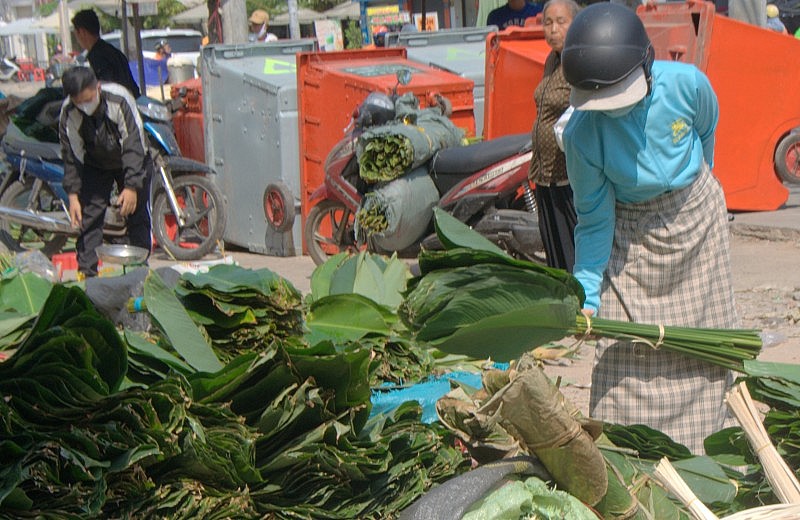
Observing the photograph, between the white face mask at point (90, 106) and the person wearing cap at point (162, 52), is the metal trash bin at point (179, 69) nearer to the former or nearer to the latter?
the person wearing cap at point (162, 52)

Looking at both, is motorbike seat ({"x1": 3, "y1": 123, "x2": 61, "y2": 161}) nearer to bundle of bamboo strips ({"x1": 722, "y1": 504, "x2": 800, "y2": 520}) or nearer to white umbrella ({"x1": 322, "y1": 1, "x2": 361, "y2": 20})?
bundle of bamboo strips ({"x1": 722, "y1": 504, "x2": 800, "y2": 520})

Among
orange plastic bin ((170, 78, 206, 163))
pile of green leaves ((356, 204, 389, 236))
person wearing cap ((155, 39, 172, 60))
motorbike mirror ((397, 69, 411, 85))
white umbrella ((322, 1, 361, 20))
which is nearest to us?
pile of green leaves ((356, 204, 389, 236))

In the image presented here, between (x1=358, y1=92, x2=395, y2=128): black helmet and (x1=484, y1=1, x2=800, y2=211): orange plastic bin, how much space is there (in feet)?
3.86

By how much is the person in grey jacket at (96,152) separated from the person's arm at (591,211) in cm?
407

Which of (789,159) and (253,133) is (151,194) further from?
(789,159)

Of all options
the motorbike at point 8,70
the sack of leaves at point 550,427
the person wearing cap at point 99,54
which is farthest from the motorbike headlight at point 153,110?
the motorbike at point 8,70

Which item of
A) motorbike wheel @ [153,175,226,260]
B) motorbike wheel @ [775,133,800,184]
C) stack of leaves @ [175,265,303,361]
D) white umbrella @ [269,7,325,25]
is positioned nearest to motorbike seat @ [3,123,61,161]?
motorbike wheel @ [153,175,226,260]

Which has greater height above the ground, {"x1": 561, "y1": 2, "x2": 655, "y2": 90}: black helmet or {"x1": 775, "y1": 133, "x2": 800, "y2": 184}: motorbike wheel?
{"x1": 561, "y1": 2, "x2": 655, "y2": 90}: black helmet

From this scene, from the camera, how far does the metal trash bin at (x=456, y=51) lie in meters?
8.21

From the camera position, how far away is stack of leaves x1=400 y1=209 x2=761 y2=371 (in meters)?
2.04

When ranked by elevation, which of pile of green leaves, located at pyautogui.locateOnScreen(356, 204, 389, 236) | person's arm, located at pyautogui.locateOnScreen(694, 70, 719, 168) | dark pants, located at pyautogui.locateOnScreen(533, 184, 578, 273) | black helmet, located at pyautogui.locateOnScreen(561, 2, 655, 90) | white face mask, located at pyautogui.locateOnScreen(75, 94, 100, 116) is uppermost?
black helmet, located at pyautogui.locateOnScreen(561, 2, 655, 90)

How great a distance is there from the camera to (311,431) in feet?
5.85

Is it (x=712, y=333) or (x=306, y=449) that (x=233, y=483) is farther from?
(x=712, y=333)

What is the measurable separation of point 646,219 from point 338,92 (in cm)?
508
